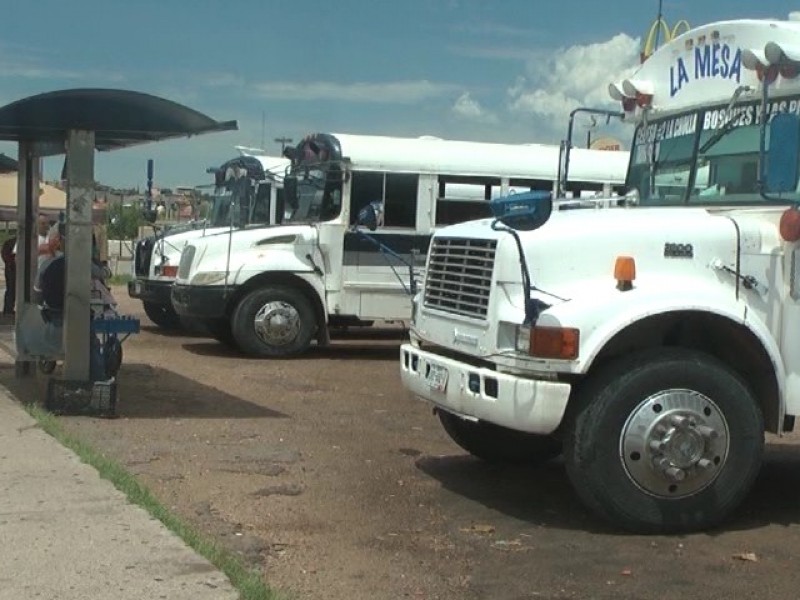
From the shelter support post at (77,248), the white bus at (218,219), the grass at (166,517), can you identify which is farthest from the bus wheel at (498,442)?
the white bus at (218,219)

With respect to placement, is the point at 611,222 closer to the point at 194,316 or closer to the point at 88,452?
the point at 88,452

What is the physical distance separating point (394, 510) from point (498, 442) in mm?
1235

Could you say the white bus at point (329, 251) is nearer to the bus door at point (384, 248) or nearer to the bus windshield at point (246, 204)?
the bus door at point (384, 248)

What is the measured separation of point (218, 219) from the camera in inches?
648

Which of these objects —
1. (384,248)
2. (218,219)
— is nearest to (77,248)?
(384,248)

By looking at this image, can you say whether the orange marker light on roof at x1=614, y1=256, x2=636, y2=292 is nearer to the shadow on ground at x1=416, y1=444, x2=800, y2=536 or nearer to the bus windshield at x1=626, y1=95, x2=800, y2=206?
the bus windshield at x1=626, y1=95, x2=800, y2=206

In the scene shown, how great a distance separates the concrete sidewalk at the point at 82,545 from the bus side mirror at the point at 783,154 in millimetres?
3307

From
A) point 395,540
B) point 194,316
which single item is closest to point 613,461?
point 395,540

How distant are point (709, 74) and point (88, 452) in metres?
4.56

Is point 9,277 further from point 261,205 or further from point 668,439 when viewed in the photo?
point 668,439

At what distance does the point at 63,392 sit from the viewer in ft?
30.6

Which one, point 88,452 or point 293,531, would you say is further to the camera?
point 88,452

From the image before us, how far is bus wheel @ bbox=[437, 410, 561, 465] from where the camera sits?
25.2 ft

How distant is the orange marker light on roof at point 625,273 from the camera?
19.8 feet
